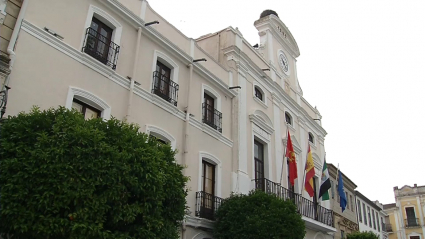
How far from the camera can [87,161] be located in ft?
23.0

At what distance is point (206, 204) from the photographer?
1345 centimetres

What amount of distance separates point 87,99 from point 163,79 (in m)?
3.44

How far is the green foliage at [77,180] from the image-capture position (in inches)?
261

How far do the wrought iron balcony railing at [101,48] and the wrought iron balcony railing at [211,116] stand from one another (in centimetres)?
422

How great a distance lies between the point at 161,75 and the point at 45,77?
14.4ft

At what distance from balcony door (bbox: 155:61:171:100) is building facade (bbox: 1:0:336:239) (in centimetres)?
4

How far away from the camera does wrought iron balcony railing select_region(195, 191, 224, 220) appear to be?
42.6ft

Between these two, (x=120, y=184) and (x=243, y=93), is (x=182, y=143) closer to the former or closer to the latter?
(x=243, y=93)

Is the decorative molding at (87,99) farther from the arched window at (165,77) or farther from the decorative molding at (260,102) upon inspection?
the decorative molding at (260,102)

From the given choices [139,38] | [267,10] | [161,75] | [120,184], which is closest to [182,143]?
[161,75]

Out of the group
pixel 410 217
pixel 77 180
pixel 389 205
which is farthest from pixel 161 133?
pixel 389 205

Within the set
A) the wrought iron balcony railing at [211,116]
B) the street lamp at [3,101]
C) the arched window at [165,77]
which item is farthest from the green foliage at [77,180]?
the wrought iron balcony railing at [211,116]

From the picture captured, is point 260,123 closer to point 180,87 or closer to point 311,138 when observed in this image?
point 180,87

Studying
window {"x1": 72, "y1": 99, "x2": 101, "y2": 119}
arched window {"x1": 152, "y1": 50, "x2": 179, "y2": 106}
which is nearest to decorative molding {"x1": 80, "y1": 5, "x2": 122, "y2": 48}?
arched window {"x1": 152, "y1": 50, "x2": 179, "y2": 106}
